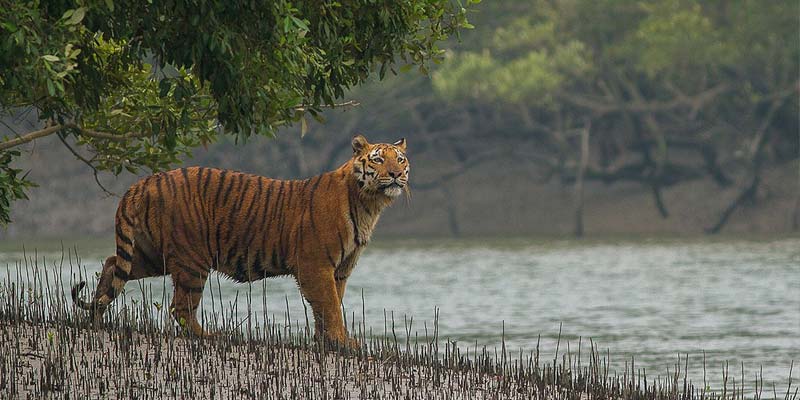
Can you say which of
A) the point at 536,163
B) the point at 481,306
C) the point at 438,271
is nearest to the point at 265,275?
the point at 481,306

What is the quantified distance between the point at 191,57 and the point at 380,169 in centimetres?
296

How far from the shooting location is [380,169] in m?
12.8

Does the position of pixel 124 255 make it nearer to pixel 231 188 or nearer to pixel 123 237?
pixel 123 237

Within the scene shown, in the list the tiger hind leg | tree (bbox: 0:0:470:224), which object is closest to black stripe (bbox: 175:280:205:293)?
the tiger hind leg

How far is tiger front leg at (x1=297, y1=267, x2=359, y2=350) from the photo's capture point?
12.7 meters

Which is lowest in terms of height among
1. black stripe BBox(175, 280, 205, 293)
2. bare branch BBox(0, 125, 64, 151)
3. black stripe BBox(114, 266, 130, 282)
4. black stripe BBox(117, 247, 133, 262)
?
black stripe BBox(175, 280, 205, 293)

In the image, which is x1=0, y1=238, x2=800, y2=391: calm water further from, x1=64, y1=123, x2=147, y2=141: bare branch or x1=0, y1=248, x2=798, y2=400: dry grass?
x1=64, y1=123, x2=147, y2=141: bare branch

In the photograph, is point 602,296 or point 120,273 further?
point 602,296

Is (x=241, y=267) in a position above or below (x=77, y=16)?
below

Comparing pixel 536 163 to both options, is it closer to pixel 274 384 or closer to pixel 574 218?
pixel 574 218

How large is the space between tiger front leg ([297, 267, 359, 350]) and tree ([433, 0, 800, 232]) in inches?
1607

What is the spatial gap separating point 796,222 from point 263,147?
19.5 m

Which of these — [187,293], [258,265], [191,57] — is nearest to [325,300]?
[258,265]

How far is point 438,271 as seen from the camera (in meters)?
37.0
